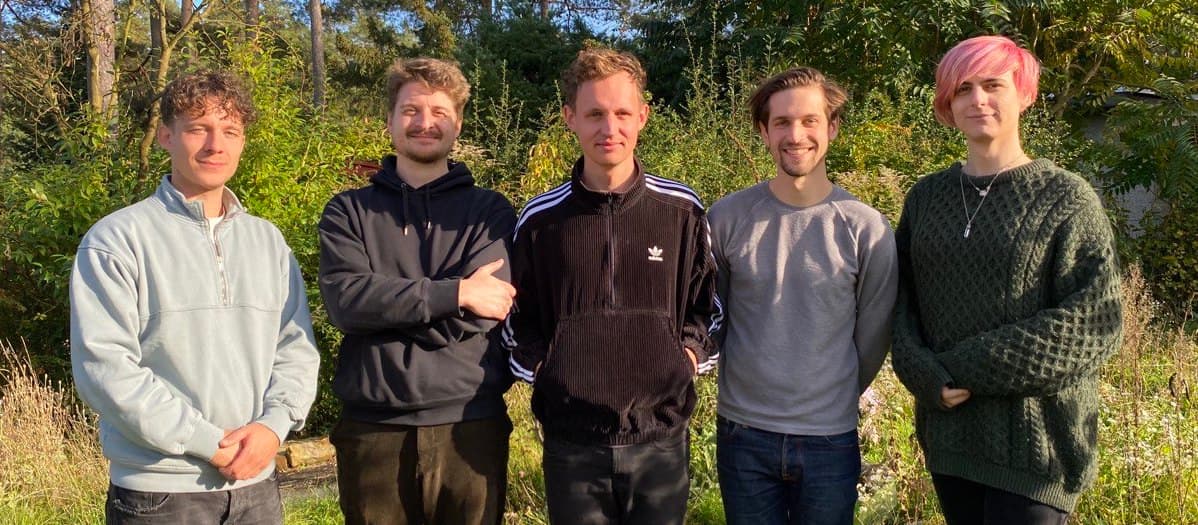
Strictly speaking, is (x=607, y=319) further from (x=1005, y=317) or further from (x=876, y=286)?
(x=1005, y=317)

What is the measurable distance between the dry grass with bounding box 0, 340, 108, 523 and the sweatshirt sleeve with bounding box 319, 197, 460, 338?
284 cm

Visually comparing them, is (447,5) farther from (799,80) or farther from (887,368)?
(799,80)

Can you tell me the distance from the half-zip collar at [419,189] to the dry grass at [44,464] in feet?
9.74

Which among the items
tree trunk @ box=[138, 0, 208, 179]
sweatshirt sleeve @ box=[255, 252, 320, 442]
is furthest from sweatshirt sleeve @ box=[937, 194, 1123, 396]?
tree trunk @ box=[138, 0, 208, 179]

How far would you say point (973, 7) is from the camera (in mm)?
10164

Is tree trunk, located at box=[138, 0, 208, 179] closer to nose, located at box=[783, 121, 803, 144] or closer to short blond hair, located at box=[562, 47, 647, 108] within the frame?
short blond hair, located at box=[562, 47, 647, 108]

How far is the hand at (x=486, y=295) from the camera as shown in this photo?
106 inches

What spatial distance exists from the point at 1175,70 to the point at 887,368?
28.7 feet

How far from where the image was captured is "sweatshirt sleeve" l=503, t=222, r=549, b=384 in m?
2.89

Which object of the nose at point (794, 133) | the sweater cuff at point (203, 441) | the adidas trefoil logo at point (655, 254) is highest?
the nose at point (794, 133)

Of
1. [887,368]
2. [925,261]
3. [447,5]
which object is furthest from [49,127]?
[447,5]

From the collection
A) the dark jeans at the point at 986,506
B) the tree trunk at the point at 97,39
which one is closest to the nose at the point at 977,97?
the dark jeans at the point at 986,506

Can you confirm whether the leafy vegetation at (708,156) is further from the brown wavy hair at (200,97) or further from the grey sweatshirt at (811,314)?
the brown wavy hair at (200,97)

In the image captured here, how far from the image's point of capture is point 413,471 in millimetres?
2824
